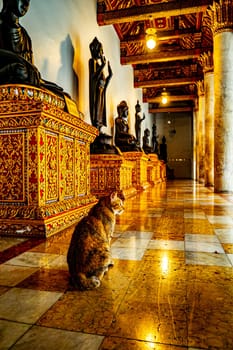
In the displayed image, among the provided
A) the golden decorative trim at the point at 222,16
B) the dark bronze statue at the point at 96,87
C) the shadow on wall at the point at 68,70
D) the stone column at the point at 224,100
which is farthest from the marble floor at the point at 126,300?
the golden decorative trim at the point at 222,16

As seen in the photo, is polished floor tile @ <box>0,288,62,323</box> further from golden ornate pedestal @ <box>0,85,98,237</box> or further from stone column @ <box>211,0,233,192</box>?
stone column @ <box>211,0,233,192</box>

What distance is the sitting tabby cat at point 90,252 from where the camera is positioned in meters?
1.27

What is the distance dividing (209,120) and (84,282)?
33.6 feet

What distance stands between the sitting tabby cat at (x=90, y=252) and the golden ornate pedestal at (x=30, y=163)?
1.04 m

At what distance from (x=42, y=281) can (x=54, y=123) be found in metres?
1.68

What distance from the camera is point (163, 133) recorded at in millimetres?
22719

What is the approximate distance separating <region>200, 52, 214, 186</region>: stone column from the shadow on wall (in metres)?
5.89

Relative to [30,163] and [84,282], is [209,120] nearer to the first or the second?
[30,163]

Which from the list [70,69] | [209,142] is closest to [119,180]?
[70,69]

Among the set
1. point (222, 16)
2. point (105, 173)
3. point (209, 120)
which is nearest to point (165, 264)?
point (105, 173)

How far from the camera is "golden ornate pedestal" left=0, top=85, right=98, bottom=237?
2.38 meters

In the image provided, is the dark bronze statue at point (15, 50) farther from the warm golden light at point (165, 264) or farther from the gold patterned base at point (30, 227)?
the warm golden light at point (165, 264)

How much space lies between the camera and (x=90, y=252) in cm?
130

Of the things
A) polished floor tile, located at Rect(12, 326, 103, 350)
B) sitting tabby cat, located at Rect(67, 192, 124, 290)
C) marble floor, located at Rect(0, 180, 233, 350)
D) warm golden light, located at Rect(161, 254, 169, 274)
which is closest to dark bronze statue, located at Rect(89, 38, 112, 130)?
marble floor, located at Rect(0, 180, 233, 350)
